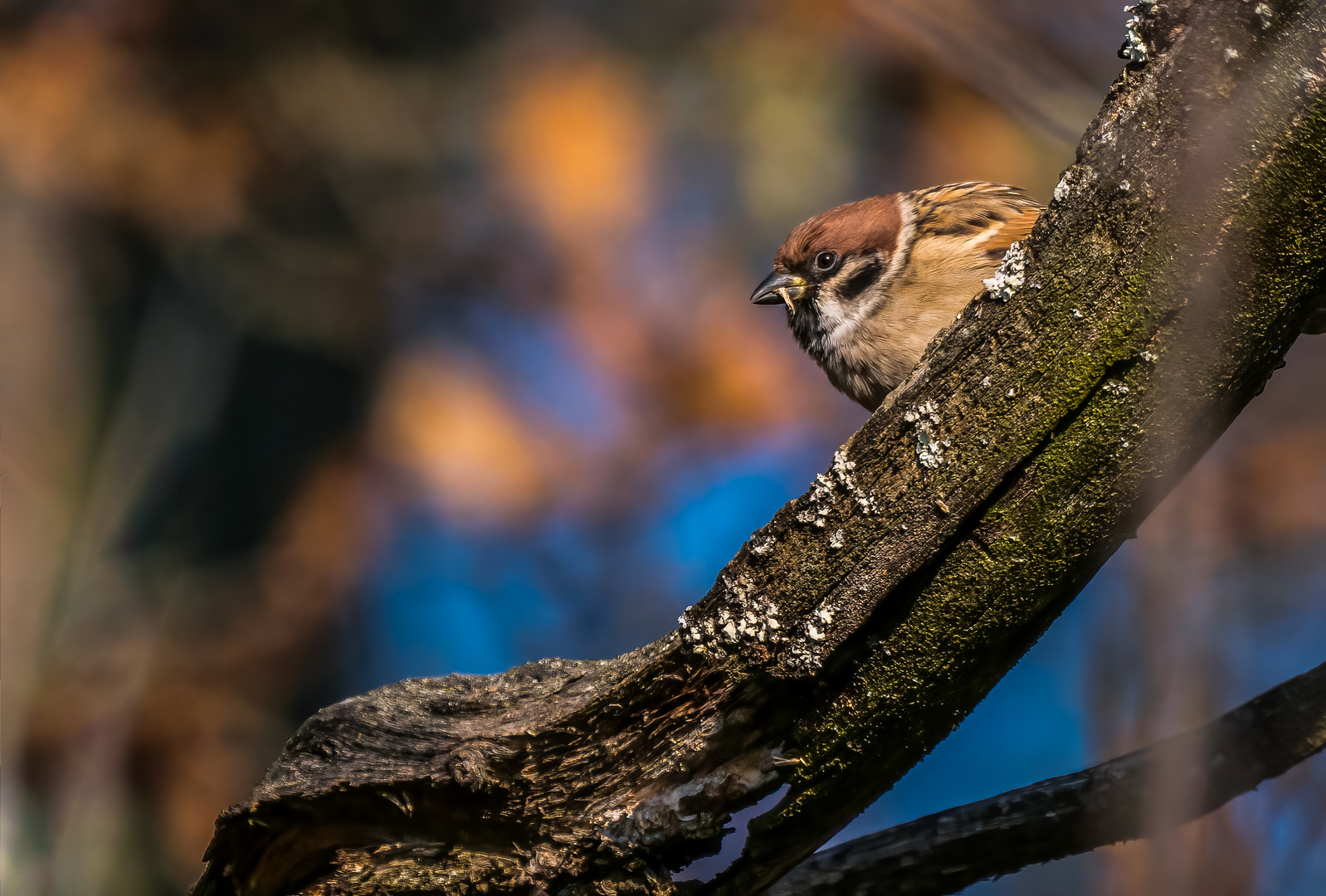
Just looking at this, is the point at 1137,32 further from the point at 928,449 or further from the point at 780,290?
the point at 780,290

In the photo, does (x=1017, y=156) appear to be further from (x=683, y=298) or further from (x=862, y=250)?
(x=862, y=250)

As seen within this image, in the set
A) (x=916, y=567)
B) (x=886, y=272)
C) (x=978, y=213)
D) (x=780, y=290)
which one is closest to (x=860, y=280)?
(x=886, y=272)

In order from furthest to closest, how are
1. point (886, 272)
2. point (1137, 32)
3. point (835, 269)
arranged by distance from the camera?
point (835, 269), point (886, 272), point (1137, 32)

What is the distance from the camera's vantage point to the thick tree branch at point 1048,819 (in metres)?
1.67

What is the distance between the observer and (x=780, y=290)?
327 centimetres

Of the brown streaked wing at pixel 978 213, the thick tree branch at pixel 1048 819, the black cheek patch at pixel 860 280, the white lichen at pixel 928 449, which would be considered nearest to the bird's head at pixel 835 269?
the black cheek patch at pixel 860 280

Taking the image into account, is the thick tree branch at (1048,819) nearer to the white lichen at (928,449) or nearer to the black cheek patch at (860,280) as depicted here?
the white lichen at (928,449)

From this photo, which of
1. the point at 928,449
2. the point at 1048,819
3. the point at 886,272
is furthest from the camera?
the point at 886,272

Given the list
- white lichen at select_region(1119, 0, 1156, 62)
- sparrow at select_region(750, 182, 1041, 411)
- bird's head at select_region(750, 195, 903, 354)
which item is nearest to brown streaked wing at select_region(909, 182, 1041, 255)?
sparrow at select_region(750, 182, 1041, 411)

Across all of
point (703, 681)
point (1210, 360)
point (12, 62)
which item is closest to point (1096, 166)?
point (1210, 360)

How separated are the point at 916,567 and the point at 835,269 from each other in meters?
1.96

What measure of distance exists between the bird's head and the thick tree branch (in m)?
1.57

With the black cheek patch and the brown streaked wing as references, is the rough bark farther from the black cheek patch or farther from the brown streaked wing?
the black cheek patch

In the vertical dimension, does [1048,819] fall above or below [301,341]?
below
